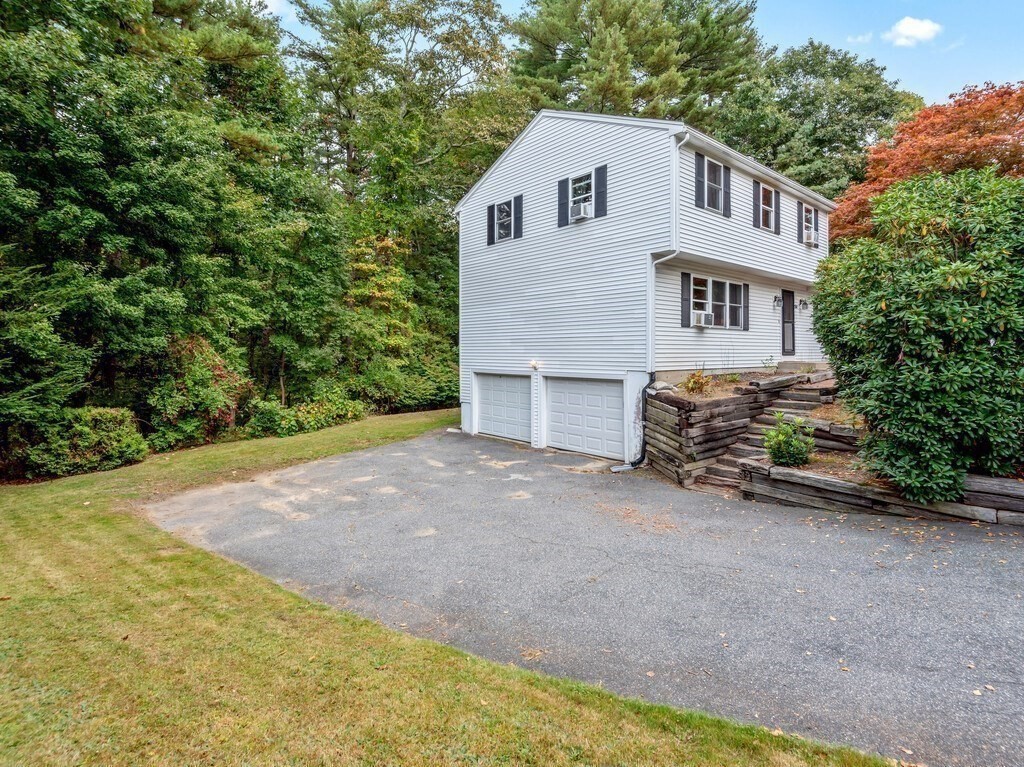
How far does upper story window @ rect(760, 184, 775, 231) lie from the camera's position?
12312 millimetres

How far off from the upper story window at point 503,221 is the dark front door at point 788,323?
26.1ft

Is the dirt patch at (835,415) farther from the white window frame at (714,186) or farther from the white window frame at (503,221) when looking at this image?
the white window frame at (503,221)

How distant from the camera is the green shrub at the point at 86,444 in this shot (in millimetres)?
9336

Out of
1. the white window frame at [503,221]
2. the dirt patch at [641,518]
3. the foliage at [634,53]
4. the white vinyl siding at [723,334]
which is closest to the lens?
the dirt patch at [641,518]

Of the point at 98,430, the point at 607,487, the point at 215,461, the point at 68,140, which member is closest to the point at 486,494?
the point at 607,487

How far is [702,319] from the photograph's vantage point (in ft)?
36.2

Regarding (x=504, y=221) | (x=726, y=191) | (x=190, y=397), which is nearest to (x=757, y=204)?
(x=726, y=191)

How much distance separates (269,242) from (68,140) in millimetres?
4926

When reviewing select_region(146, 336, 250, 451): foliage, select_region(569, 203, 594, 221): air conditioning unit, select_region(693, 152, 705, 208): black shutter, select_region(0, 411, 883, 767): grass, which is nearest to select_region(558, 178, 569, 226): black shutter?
select_region(569, 203, 594, 221): air conditioning unit

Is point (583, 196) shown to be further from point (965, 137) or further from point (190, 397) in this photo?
point (190, 397)

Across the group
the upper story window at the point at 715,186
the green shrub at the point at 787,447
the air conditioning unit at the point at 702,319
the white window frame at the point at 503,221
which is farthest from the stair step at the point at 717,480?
the white window frame at the point at 503,221

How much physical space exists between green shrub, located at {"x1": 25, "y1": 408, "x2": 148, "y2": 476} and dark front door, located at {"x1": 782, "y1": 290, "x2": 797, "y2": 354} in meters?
16.4

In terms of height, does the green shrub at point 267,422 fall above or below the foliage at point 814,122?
below

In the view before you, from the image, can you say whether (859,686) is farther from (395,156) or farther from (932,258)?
(395,156)
